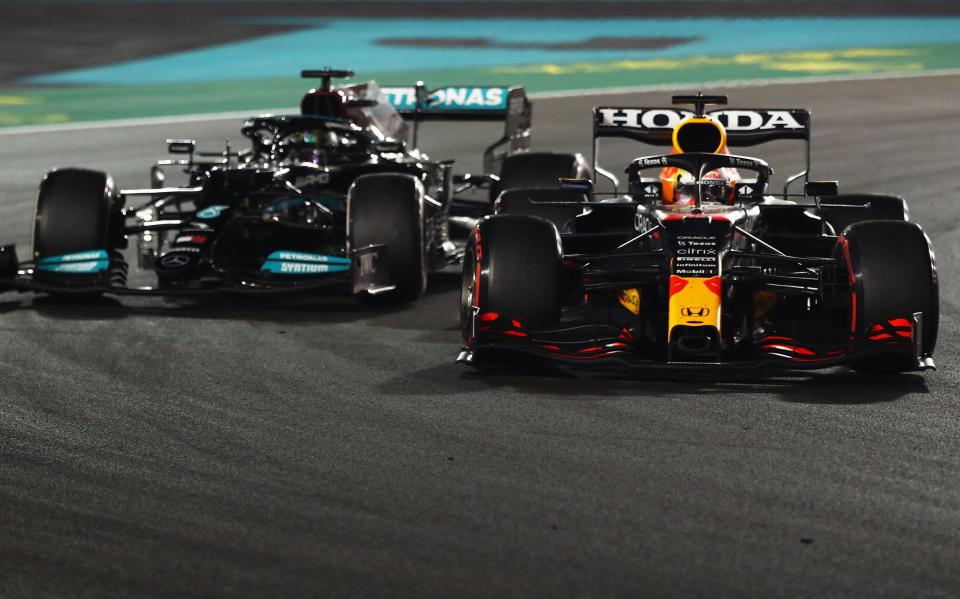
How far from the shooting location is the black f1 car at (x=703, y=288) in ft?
27.7

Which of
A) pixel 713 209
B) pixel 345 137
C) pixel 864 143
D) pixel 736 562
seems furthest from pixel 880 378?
pixel 864 143

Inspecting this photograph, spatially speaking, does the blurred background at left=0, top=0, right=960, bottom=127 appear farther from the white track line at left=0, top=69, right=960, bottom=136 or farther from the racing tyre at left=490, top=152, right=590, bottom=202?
the racing tyre at left=490, top=152, right=590, bottom=202

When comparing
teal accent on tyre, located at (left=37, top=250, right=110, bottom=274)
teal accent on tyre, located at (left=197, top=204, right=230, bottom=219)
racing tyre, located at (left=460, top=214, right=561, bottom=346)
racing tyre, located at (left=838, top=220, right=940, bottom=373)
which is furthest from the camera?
teal accent on tyre, located at (left=197, top=204, right=230, bottom=219)

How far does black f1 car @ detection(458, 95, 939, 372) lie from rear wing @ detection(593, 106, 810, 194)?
1493 millimetres

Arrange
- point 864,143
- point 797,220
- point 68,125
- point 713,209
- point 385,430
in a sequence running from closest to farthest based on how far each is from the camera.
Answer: point 385,430 < point 713,209 < point 797,220 < point 864,143 < point 68,125

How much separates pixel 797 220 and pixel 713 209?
3.23 ft

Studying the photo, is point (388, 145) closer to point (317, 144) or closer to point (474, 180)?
point (317, 144)

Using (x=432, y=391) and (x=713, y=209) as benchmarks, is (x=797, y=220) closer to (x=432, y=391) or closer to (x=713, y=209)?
(x=713, y=209)

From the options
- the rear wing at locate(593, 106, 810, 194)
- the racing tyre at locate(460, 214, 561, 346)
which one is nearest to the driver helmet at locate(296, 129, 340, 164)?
the rear wing at locate(593, 106, 810, 194)

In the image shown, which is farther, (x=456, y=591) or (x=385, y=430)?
(x=385, y=430)

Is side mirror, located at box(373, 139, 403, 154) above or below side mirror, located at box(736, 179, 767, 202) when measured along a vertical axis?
above

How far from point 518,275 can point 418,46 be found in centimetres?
2575

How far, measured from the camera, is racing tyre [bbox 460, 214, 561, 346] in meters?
8.78

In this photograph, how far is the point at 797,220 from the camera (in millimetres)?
10219
